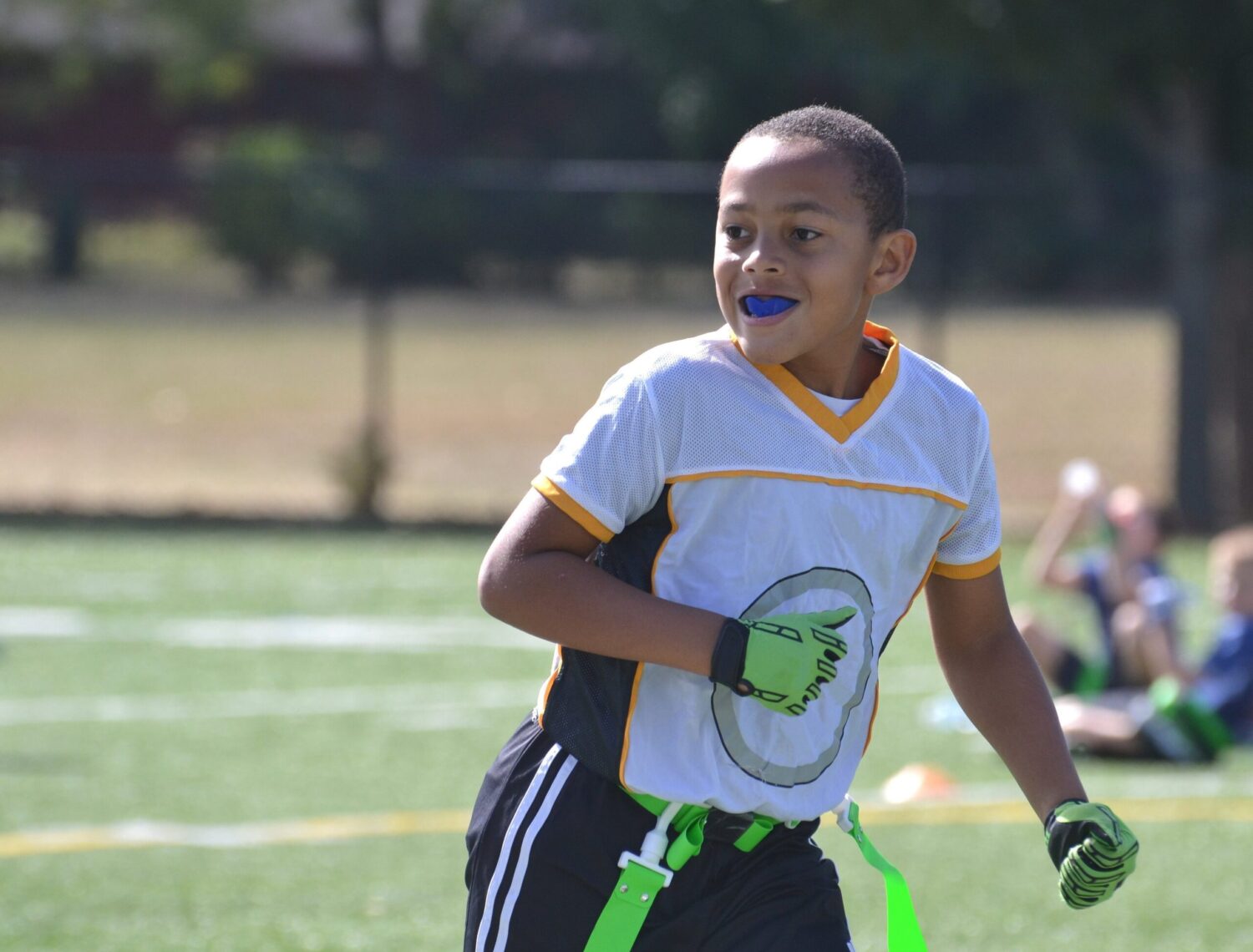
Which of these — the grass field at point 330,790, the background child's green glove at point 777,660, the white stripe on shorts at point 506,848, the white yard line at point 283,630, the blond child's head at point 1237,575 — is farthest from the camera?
the white yard line at point 283,630

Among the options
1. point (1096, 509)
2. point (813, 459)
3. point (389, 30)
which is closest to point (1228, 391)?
point (1096, 509)

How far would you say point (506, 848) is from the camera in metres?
3.03

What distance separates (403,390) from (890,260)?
22.6m

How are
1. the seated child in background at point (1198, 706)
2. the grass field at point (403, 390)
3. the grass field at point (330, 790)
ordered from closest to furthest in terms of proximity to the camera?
the grass field at point (330, 790) → the seated child in background at point (1198, 706) → the grass field at point (403, 390)

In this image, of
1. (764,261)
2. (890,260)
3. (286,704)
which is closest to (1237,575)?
(286,704)

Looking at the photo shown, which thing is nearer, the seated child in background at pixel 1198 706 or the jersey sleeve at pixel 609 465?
the jersey sleeve at pixel 609 465

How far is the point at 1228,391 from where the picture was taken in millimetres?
16797

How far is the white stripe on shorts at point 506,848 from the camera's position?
9.91 feet

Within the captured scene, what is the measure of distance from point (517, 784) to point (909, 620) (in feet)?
30.4

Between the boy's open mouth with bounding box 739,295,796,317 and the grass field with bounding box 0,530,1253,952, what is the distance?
3.14 metres

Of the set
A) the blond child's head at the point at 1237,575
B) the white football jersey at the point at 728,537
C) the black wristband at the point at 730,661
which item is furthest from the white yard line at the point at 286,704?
the black wristband at the point at 730,661

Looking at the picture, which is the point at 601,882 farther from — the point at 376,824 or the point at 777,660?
the point at 376,824

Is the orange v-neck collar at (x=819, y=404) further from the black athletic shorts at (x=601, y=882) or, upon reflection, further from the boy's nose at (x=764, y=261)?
the black athletic shorts at (x=601, y=882)

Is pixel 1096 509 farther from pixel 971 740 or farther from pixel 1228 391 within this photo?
pixel 1228 391
